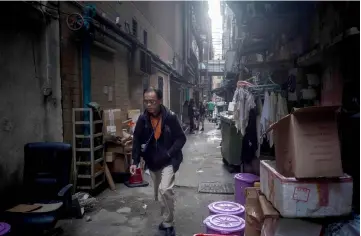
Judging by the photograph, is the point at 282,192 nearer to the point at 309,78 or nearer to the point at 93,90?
the point at 309,78

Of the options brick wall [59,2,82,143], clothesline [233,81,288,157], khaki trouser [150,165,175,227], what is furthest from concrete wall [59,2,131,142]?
clothesline [233,81,288,157]

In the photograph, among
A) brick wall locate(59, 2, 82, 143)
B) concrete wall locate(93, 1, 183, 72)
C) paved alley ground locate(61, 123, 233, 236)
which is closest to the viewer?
paved alley ground locate(61, 123, 233, 236)

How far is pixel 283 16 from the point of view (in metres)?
5.36

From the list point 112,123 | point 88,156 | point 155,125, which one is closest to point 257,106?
point 155,125

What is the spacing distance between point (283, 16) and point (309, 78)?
1.21m

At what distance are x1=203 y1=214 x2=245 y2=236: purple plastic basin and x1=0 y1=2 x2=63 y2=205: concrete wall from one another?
3426mm

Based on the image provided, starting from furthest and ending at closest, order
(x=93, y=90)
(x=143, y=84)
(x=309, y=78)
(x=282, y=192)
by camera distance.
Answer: (x=143, y=84) < (x=93, y=90) < (x=309, y=78) < (x=282, y=192)

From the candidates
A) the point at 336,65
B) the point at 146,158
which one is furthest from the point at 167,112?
the point at 336,65

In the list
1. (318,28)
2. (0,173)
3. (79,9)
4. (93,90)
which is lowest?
(0,173)

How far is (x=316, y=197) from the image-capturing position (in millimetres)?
2816

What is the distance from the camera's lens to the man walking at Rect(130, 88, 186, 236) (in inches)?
173

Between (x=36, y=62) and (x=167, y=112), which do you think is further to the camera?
(x=36, y=62)

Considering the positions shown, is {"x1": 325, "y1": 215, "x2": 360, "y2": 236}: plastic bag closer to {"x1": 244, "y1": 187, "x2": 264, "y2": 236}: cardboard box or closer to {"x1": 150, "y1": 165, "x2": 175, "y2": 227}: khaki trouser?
{"x1": 244, "y1": 187, "x2": 264, "y2": 236}: cardboard box

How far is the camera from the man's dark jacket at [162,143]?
444cm
